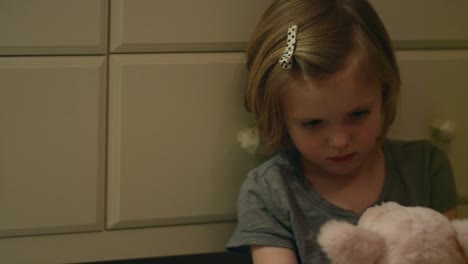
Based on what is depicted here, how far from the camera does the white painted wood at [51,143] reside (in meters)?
0.74

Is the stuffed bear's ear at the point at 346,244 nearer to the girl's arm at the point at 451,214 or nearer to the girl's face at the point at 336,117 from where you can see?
the girl's face at the point at 336,117

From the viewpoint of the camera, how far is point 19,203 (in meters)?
0.76

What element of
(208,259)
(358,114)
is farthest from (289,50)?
(208,259)

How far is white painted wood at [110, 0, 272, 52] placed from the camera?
2.49 feet

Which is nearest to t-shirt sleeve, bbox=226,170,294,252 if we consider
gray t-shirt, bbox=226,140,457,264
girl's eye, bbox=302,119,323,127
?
gray t-shirt, bbox=226,140,457,264

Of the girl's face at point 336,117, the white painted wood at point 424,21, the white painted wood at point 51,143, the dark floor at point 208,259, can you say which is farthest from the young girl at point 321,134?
the dark floor at point 208,259

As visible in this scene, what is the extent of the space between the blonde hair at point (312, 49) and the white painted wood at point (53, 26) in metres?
0.23

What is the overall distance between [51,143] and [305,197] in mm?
387

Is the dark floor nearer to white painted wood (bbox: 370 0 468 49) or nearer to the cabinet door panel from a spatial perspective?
the cabinet door panel

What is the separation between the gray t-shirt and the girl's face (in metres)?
0.06

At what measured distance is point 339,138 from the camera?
2.31ft

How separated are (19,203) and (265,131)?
0.38 m

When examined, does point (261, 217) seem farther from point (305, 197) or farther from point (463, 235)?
point (463, 235)

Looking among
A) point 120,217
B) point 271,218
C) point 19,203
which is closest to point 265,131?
point 271,218
